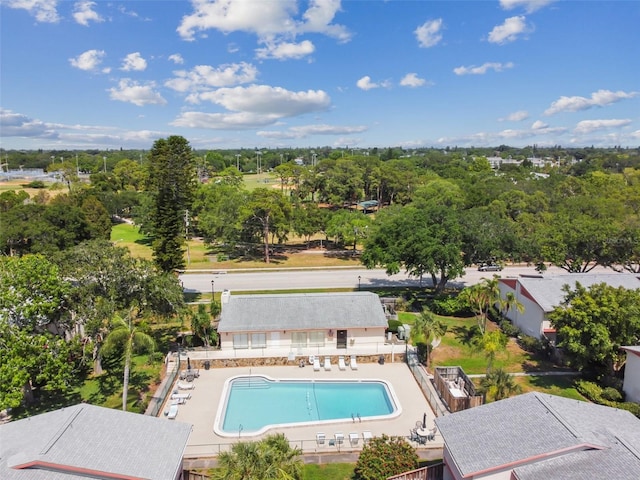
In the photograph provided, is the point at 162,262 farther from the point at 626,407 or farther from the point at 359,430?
the point at 626,407

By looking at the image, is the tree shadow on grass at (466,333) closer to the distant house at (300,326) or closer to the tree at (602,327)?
the distant house at (300,326)

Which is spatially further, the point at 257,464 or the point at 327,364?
the point at 327,364

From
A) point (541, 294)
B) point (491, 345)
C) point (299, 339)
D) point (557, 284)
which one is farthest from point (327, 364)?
point (557, 284)

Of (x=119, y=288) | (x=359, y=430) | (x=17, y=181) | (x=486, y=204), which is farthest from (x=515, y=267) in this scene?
(x=17, y=181)

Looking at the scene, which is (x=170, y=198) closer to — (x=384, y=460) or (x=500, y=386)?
(x=384, y=460)

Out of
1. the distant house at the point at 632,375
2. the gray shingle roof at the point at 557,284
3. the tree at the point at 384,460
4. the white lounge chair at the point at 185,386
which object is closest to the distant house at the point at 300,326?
the white lounge chair at the point at 185,386

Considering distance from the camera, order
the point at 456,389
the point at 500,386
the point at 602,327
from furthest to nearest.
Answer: the point at 456,389 < the point at 602,327 < the point at 500,386

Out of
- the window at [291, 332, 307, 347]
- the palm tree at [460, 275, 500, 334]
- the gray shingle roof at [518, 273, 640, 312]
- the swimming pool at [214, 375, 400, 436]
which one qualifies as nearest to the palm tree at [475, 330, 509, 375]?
the palm tree at [460, 275, 500, 334]
